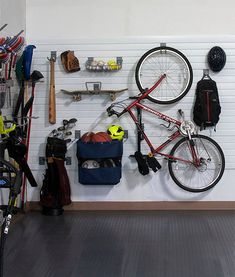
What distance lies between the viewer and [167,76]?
5273 millimetres

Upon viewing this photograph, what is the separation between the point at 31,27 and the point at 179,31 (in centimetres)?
173

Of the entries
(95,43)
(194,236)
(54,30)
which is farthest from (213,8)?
(194,236)

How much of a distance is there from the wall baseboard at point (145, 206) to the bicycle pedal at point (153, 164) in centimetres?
49

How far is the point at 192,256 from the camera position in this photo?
392 centimetres

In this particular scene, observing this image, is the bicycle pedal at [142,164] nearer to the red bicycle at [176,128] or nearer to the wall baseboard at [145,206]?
the red bicycle at [176,128]

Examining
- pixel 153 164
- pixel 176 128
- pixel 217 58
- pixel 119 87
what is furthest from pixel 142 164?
pixel 217 58

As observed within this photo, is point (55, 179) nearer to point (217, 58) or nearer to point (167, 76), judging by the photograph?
point (167, 76)

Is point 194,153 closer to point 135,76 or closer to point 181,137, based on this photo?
point 181,137

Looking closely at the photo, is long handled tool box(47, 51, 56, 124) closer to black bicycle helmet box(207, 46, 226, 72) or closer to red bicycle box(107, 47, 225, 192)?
red bicycle box(107, 47, 225, 192)

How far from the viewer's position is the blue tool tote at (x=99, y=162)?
16.6ft

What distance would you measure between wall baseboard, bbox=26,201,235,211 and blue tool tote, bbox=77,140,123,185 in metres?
0.42

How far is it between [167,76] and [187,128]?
657mm

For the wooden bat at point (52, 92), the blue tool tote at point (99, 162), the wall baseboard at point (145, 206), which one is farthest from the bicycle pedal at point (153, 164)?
the wooden bat at point (52, 92)

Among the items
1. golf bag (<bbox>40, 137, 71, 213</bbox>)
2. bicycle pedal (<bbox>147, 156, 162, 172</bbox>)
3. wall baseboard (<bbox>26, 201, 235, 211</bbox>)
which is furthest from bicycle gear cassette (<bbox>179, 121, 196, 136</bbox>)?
golf bag (<bbox>40, 137, 71, 213</bbox>)
